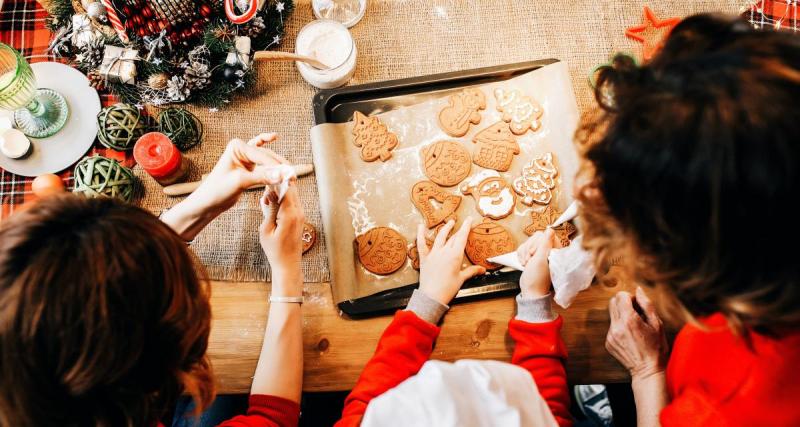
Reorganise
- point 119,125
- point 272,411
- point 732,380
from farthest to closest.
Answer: point 119,125, point 272,411, point 732,380

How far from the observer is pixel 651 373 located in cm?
128

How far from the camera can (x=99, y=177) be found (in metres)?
1.41

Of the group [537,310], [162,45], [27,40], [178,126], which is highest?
[27,40]

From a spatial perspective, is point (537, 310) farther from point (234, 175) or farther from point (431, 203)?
point (234, 175)

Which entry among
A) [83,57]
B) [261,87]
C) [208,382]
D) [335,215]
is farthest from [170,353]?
[83,57]

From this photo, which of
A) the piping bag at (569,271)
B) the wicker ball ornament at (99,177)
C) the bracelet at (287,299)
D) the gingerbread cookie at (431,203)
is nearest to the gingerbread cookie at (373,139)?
the gingerbread cookie at (431,203)

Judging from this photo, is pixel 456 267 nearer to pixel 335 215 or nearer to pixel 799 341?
pixel 335 215

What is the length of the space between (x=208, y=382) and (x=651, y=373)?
3.50ft

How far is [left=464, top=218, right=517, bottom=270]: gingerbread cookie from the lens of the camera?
4.80 feet

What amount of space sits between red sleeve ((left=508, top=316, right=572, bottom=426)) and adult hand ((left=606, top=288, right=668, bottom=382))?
15cm

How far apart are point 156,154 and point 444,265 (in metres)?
0.88

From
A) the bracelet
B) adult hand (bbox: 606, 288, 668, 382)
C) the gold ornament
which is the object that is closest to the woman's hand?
the bracelet

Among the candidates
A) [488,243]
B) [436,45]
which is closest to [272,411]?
[488,243]

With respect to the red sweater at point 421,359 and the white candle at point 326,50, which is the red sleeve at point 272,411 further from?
the white candle at point 326,50
